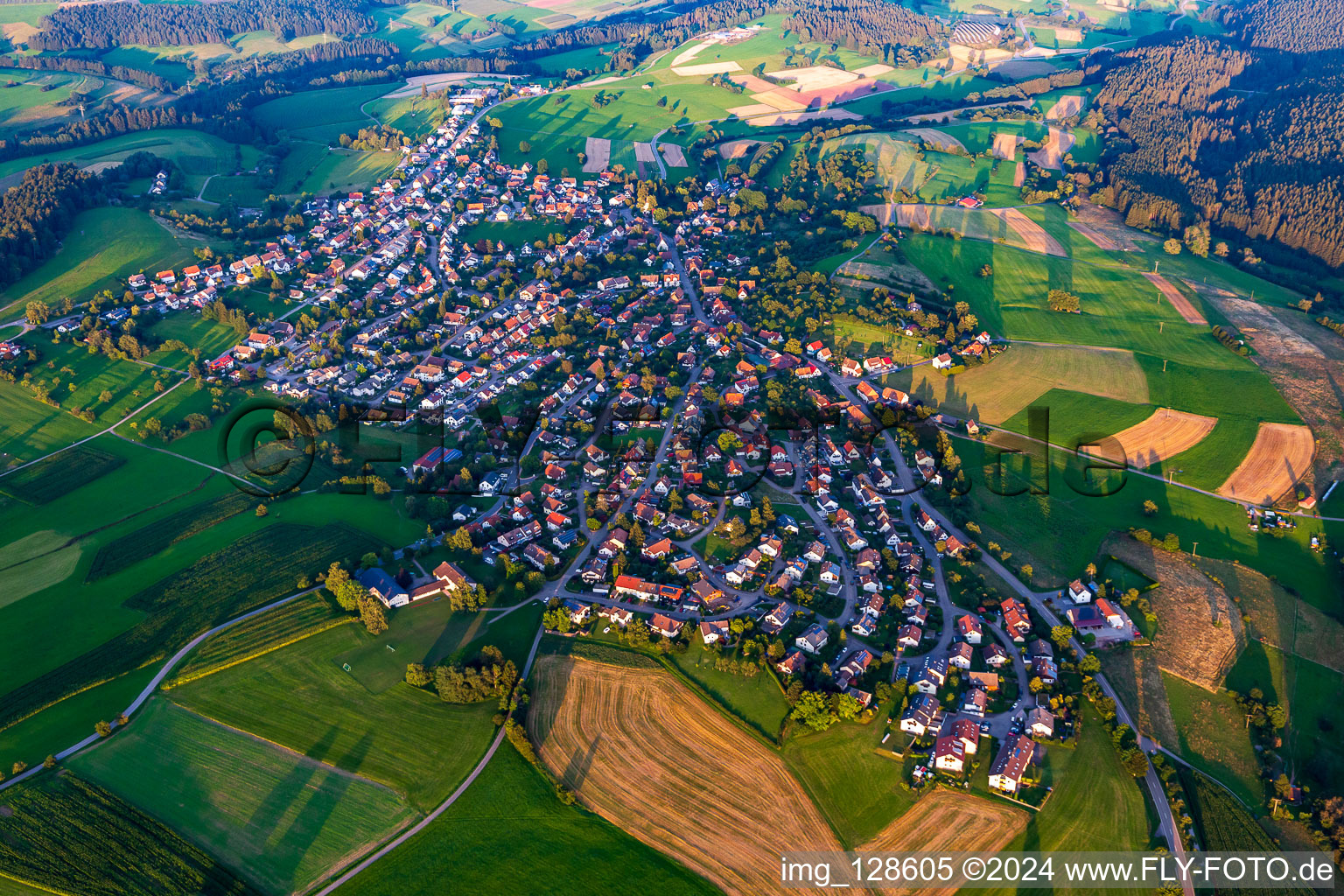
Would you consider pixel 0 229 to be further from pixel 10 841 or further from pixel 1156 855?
pixel 1156 855

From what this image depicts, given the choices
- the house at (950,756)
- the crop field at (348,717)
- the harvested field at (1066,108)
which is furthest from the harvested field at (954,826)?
the harvested field at (1066,108)

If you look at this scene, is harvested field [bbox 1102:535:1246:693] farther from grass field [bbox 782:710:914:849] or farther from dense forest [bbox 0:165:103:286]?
dense forest [bbox 0:165:103:286]

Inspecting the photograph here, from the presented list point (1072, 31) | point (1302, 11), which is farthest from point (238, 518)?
point (1302, 11)

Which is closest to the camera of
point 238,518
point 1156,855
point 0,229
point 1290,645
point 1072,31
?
point 1156,855

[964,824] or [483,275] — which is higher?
[483,275]

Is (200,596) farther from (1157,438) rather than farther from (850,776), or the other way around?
(1157,438)

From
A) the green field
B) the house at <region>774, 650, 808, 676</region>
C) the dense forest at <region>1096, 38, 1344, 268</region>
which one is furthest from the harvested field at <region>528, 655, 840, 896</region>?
the dense forest at <region>1096, 38, 1344, 268</region>
